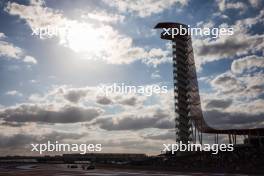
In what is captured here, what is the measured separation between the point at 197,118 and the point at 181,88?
38.2 feet

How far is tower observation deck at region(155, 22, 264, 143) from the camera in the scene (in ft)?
405

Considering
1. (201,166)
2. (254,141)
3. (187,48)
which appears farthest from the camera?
(187,48)

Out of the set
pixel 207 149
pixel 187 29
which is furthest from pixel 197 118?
pixel 187 29

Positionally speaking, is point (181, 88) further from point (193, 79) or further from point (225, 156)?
point (225, 156)

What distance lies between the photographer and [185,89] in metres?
128

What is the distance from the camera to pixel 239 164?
84.6 metres

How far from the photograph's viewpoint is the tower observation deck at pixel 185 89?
4865 inches

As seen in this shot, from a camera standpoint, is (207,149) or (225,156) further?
(207,149)

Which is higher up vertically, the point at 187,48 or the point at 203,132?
the point at 187,48

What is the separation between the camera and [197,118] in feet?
405

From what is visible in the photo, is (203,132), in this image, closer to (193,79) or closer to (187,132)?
(187,132)

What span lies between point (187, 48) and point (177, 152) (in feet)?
120

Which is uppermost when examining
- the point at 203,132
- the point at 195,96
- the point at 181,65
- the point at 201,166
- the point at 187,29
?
the point at 187,29

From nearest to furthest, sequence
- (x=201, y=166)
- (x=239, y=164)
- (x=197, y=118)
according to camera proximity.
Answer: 1. (x=239, y=164)
2. (x=201, y=166)
3. (x=197, y=118)
